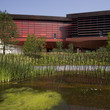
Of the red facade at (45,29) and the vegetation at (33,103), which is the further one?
the red facade at (45,29)

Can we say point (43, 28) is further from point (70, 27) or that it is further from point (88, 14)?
point (88, 14)

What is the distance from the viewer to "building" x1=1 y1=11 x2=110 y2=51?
28.8 metres

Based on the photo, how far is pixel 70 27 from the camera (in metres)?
32.6

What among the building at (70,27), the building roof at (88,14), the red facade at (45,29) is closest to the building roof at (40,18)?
the building at (70,27)

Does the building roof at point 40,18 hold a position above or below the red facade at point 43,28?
above

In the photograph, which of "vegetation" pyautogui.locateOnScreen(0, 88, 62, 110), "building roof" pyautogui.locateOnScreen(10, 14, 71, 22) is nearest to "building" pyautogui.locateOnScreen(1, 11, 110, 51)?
"building roof" pyautogui.locateOnScreen(10, 14, 71, 22)

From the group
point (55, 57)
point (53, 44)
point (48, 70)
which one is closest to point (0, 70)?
point (48, 70)

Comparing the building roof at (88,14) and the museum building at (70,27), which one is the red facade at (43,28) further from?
the building roof at (88,14)

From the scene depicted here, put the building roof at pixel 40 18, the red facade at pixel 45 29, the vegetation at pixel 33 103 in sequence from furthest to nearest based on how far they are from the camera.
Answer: the red facade at pixel 45 29
the building roof at pixel 40 18
the vegetation at pixel 33 103

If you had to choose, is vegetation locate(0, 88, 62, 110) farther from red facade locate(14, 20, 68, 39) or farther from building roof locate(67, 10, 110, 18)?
building roof locate(67, 10, 110, 18)

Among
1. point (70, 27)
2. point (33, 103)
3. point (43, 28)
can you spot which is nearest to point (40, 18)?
point (43, 28)

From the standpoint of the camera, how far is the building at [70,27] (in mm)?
28828

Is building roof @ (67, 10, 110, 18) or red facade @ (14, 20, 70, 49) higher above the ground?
building roof @ (67, 10, 110, 18)

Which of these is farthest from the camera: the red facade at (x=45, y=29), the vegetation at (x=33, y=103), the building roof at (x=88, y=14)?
the red facade at (x=45, y=29)
